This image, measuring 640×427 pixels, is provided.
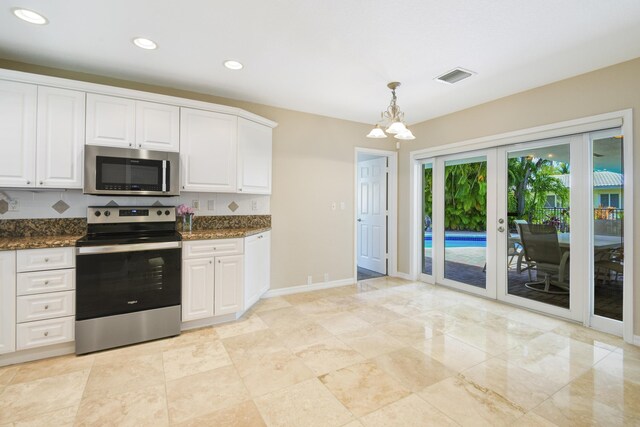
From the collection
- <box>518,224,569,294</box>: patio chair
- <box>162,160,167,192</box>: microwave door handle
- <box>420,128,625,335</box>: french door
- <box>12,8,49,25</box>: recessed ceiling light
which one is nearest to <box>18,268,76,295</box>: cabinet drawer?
<box>162,160,167,192</box>: microwave door handle

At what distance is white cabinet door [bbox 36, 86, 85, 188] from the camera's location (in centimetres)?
252

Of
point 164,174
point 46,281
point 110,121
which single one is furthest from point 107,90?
point 46,281

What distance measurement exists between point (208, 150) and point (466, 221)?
155 inches

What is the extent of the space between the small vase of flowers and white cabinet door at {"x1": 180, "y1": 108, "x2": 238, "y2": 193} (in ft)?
0.75

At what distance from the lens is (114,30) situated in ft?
7.43

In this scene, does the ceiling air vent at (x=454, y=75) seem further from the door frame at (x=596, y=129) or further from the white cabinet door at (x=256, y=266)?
the white cabinet door at (x=256, y=266)

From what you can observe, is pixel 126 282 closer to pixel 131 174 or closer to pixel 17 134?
pixel 131 174

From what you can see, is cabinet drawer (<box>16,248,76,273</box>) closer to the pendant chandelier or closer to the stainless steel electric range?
the stainless steel electric range

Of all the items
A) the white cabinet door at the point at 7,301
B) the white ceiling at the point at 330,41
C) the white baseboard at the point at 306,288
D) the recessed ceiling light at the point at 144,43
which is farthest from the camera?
the white baseboard at the point at 306,288

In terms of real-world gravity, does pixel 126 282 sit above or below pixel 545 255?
below

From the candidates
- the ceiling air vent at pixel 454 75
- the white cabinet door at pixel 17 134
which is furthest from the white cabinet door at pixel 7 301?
the ceiling air vent at pixel 454 75

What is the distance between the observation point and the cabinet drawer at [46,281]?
2283mm

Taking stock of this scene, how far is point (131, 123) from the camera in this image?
282cm

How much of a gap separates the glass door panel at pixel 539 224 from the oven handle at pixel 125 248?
3865mm
